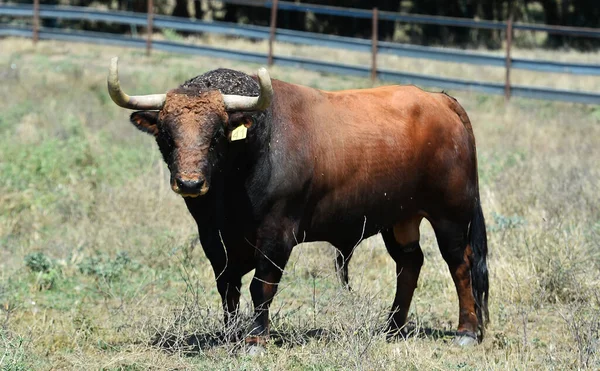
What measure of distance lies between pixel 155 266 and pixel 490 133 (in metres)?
7.83

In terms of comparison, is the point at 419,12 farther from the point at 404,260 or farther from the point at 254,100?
the point at 254,100

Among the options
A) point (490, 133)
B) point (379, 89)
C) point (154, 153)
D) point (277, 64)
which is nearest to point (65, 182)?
point (154, 153)

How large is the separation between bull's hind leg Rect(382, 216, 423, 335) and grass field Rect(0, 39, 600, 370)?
181 mm

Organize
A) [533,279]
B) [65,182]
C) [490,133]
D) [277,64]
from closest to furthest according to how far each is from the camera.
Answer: [533,279]
[65,182]
[490,133]
[277,64]

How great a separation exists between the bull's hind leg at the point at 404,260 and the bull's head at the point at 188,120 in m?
2.08

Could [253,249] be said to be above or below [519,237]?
above

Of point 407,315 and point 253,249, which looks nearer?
point 253,249

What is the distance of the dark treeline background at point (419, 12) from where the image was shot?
91.8 feet

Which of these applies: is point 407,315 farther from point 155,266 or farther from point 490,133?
point 490,133

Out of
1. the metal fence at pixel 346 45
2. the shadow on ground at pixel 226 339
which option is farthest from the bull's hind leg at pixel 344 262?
the metal fence at pixel 346 45

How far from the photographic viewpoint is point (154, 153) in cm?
1302

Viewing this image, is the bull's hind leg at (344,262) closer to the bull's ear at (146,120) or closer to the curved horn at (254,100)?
the curved horn at (254,100)

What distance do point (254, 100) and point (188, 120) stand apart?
17.1 inches

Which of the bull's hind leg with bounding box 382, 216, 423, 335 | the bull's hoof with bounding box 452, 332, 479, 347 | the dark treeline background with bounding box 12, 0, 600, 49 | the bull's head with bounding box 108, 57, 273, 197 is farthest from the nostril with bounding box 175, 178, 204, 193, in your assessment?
the dark treeline background with bounding box 12, 0, 600, 49
